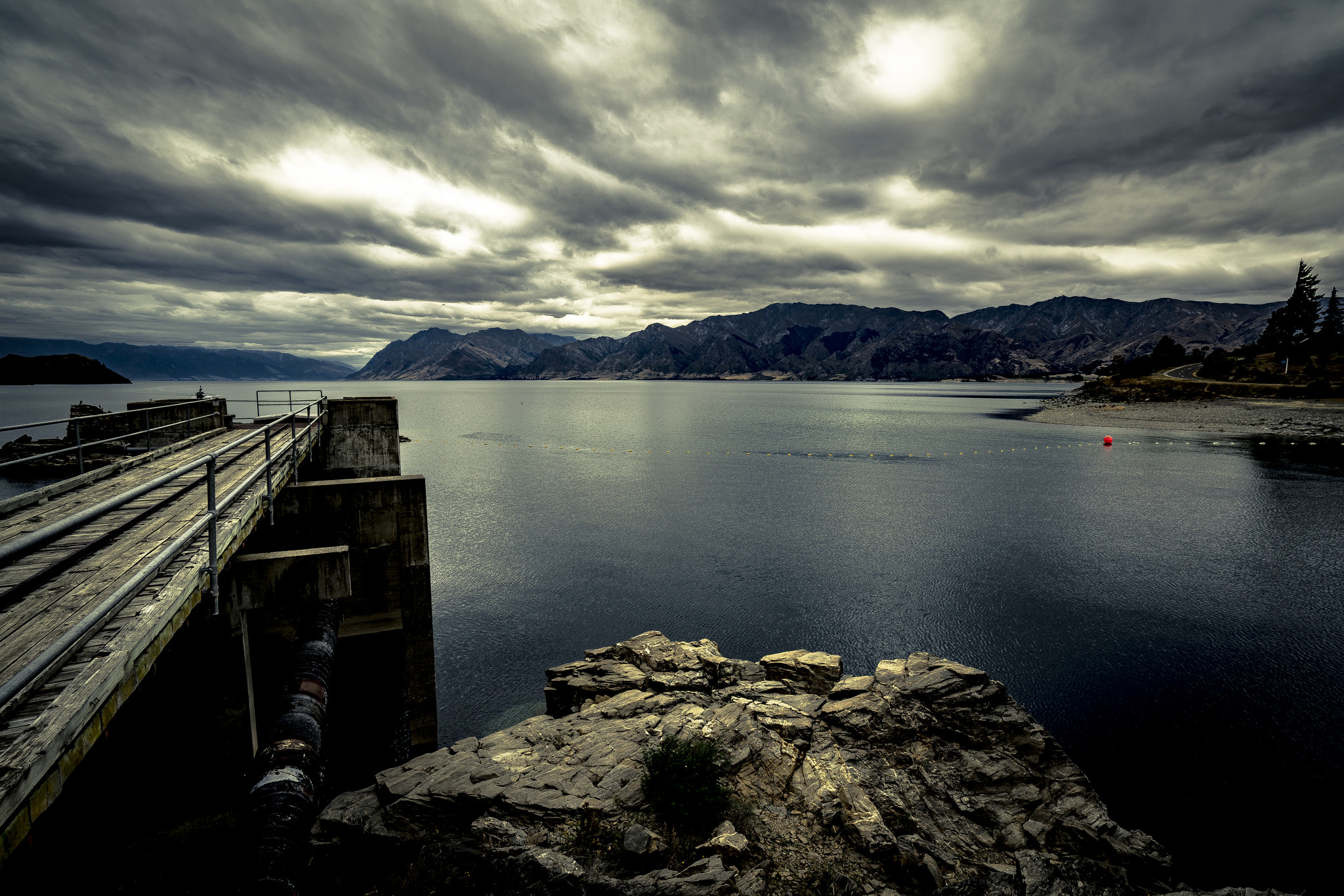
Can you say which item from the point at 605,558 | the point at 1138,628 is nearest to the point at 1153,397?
the point at 1138,628

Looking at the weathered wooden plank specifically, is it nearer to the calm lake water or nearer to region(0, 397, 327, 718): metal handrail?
region(0, 397, 327, 718): metal handrail

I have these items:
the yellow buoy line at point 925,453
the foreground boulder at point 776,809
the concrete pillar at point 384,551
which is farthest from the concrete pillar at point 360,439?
the yellow buoy line at point 925,453

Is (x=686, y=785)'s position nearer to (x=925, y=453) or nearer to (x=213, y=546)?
(x=213, y=546)

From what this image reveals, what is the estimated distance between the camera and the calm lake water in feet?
49.1

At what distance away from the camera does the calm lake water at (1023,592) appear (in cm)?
1497

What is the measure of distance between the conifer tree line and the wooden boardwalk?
539 ft

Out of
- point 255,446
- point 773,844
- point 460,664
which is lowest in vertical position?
point 460,664

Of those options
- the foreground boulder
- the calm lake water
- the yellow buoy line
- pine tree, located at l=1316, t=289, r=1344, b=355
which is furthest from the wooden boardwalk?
pine tree, located at l=1316, t=289, r=1344, b=355

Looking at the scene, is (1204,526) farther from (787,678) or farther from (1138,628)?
(787,678)

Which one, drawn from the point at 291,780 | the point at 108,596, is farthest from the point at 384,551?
the point at 108,596

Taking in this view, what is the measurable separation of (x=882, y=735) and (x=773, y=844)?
4545 mm

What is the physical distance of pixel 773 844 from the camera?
1062 cm

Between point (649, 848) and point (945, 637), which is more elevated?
point (649, 848)

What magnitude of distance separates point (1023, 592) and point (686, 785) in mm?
21246
